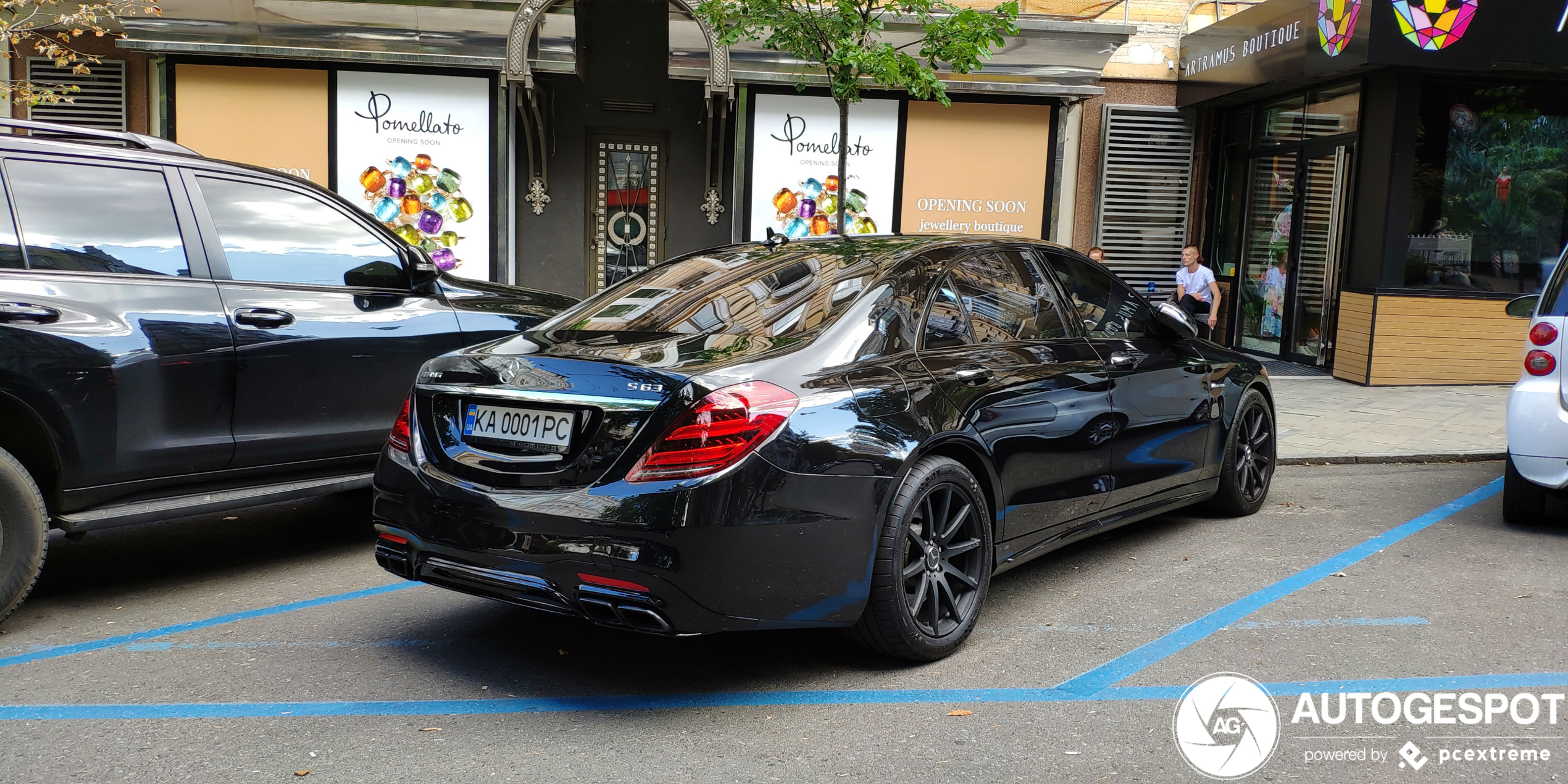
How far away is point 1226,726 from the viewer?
3502mm

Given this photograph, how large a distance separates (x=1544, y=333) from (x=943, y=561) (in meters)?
3.83

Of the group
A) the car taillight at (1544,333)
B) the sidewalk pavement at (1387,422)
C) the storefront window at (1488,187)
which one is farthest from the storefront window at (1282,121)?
the car taillight at (1544,333)

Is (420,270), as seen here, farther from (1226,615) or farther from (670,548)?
(1226,615)

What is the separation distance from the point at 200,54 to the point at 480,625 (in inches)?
414

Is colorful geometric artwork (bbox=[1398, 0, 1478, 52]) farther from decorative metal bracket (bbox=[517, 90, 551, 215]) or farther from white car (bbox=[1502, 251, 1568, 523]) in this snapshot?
decorative metal bracket (bbox=[517, 90, 551, 215])

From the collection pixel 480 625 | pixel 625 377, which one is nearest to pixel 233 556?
pixel 480 625

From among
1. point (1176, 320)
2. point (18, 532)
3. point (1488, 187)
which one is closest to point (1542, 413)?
point (1176, 320)

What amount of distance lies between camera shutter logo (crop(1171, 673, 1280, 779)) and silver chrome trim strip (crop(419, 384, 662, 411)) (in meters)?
1.82

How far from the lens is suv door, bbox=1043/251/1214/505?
5.04m

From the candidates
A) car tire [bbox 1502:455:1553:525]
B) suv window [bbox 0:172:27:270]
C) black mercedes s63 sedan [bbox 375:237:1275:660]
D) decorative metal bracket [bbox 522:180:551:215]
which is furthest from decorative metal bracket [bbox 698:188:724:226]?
suv window [bbox 0:172:27:270]

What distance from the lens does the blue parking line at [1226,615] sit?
3.87 metres

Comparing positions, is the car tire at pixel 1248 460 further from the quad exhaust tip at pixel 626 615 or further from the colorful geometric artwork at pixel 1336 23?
the colorful geometric artwork at pixel 1336 23

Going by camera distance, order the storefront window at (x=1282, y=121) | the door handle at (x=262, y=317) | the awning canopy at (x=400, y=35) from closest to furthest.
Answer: the door handle at (x=262, y=317)
the awning canopy at (x=400, y=35)
the storefront window at (x=1282, y=121)

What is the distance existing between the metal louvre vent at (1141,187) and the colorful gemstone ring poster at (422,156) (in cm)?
737
